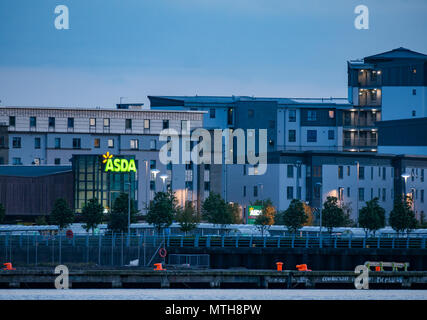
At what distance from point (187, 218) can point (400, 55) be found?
63.0 meters

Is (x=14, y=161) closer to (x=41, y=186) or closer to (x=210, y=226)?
(x=41, y=186)

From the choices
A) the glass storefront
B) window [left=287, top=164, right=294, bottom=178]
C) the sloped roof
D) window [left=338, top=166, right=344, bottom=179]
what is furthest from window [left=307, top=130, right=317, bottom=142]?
the glass storefront

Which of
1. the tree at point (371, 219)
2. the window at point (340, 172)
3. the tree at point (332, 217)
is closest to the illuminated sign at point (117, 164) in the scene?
the tree at point (332, 217)

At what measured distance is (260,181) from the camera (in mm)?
153375

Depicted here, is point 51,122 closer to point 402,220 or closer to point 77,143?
point 77,143

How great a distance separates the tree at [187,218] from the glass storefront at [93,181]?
6798 mm

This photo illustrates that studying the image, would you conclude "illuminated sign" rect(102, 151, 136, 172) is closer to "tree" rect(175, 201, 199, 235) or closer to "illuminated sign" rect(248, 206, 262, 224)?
"tree" rect(175, 201, 199, 235)

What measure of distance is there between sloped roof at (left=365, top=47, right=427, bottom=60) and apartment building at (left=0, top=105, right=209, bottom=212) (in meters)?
42.6

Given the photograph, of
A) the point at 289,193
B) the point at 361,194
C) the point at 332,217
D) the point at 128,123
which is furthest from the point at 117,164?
the point at 361,194

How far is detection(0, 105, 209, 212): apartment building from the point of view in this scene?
143250mm

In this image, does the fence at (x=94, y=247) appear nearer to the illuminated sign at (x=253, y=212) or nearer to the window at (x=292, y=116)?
the illuminated sign at (x=253, y=212)

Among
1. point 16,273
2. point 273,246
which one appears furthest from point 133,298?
point 273,246

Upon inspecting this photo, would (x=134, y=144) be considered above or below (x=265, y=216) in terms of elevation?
above

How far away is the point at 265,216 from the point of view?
128500 mm
